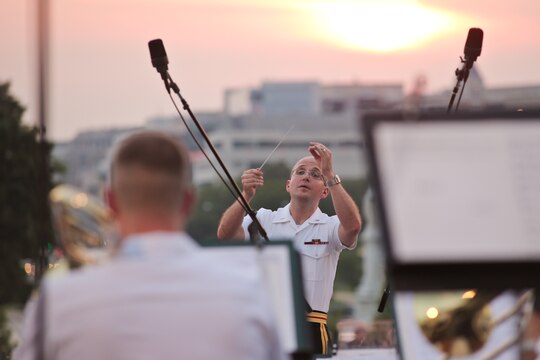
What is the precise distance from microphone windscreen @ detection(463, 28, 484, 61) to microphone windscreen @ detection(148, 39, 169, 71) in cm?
151

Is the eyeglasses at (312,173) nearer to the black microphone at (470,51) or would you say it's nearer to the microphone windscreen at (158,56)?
the black microphone at (470,51)

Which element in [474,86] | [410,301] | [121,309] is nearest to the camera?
[121,309]

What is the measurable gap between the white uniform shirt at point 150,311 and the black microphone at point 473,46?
3.89 m

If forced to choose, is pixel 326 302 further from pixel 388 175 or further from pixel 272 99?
pixel 272 99

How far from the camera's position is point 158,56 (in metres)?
6.91

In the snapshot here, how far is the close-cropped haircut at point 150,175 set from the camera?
372 centimetres

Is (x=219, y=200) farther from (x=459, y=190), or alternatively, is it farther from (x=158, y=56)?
(x=459, y=190)

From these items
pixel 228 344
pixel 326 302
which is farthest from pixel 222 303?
pixel 326 302

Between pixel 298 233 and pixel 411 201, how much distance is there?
3914mm

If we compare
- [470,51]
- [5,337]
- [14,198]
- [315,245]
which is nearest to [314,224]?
[315,245]

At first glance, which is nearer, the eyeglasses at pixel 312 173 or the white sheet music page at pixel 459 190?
the white sheet music page at pixel 459 190

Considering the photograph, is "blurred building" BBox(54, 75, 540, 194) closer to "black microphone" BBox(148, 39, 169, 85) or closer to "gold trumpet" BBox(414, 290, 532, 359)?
"black microphone" BBox(148, 39, 169, 85)

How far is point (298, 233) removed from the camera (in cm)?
768

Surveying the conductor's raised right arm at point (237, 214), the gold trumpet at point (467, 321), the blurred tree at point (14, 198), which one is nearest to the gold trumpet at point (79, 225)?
the gold trumpet at point (467, 321)
